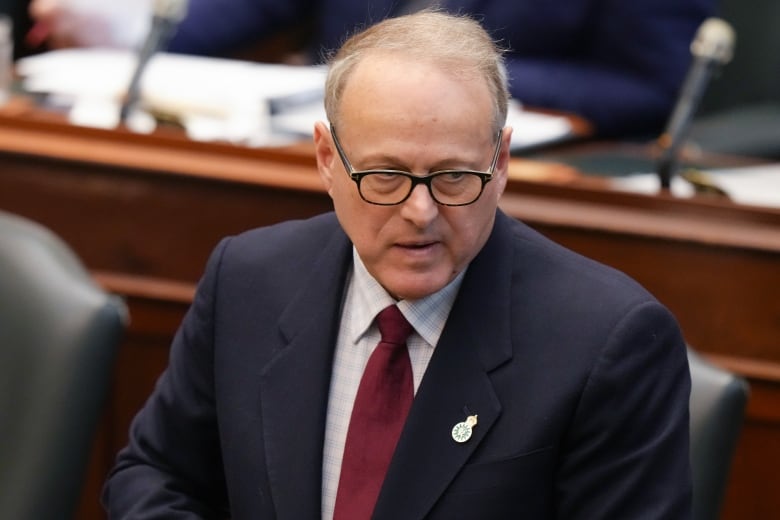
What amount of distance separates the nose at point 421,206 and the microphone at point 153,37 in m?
1.44

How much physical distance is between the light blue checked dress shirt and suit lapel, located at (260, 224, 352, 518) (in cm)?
1

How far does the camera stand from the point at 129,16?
360 centimetres

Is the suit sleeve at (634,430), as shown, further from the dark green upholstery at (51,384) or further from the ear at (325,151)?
the dark green upholstery at (51,384)

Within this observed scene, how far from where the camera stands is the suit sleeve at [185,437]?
1.63m

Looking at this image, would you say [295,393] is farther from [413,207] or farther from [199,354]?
[413,207]

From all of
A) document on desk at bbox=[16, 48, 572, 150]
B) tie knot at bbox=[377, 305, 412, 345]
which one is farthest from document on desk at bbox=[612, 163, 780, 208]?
tie knot at bbox=[377, 305, 412, 345]

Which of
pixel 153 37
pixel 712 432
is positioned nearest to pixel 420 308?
pixel 712 432

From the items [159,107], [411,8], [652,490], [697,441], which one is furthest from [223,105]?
[652,490]

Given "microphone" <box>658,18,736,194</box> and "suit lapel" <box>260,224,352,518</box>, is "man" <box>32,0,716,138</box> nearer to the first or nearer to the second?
"microphone" <box>658,18,736,194</box>

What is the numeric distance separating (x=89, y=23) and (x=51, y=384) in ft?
6.22

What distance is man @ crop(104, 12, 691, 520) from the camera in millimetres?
1384

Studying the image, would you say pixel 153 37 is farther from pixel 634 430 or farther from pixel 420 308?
pixel 634 430

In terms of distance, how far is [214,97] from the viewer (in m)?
2.82

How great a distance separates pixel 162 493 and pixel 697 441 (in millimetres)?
619
